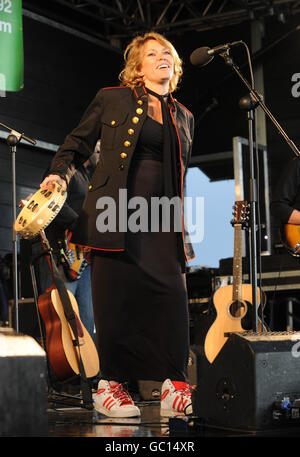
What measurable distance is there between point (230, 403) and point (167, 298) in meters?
0.83

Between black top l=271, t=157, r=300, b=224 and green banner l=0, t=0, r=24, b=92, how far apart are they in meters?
2.79

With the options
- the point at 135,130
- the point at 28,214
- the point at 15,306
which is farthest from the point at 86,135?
the point at 15,306

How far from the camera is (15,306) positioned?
4141 mm

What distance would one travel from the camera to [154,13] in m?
9.09

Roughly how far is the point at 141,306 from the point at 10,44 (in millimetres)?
4185

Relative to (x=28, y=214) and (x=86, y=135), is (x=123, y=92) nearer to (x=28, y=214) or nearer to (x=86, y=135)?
(x=86, y=135)

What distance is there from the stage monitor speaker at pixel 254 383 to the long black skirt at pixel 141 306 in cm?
64

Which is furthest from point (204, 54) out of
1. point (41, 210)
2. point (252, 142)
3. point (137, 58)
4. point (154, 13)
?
point (154, 13)

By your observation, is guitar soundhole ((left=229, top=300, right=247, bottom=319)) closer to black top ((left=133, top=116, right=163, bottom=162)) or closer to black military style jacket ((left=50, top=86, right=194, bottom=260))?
black military style jacket ((left=50, top=86, right=194, bottom=260))

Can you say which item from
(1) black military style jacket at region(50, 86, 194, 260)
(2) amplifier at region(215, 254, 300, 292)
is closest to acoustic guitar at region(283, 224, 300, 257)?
(2) amplifier at region(215, 254, 300, 292)

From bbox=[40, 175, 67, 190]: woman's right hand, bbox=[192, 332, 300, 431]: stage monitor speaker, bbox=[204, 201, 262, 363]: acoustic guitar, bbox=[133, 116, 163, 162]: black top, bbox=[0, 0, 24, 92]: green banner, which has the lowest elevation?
bbox=[192, 332, 300, 431]: stage monitor speaker

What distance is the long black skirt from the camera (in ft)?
10.6

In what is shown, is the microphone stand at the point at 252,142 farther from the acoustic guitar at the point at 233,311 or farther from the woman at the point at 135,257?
the acoustic guitar at the point at 233,311

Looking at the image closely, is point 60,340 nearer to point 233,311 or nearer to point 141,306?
point 141,306
